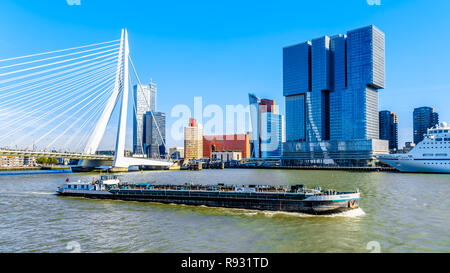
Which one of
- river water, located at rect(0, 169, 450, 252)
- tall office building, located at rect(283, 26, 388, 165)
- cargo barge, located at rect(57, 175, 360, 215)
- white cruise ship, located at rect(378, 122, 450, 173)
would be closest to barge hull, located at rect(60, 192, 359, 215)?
cargo barge, located at rect(57, 175, 360, 215)

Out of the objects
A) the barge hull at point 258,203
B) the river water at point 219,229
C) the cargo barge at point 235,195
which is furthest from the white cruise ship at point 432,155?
the barge hull at point 258,203

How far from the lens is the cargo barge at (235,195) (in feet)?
85.4

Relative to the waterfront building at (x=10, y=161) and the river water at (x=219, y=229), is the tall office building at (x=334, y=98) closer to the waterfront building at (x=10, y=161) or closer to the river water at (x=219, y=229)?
the river water at (x=219, y=229)

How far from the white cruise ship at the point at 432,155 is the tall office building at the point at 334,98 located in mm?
44998

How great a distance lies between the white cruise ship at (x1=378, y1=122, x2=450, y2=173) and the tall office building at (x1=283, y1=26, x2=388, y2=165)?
45.0 meters

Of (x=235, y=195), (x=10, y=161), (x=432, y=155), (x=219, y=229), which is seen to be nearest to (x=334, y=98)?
(x=432, y=155)

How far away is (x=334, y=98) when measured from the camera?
143125 millimetres

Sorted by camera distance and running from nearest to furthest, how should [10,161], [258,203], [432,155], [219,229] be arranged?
[219,229], [258,203], [432,155], [10,161]

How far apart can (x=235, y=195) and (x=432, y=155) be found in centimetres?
6848

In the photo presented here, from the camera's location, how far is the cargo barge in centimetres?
2602

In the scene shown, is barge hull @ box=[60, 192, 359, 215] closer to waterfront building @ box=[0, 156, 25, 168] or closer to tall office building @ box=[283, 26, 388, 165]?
tall office building @ box=[283, 26, 388, 165]

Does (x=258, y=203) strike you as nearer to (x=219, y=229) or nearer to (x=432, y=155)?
(x=219, y=229)
